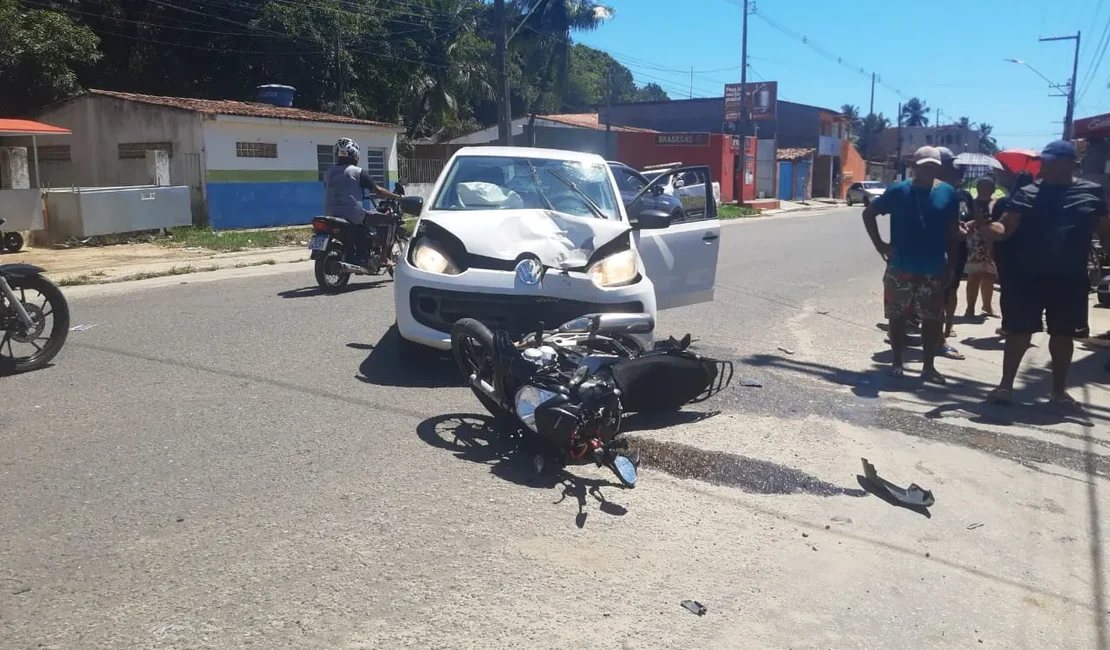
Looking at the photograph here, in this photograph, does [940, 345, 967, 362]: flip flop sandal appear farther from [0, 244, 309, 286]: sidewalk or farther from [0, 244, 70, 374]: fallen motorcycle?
[0, 244, 309, 286]: sidewalk

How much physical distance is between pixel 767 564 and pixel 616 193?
4.26 metres

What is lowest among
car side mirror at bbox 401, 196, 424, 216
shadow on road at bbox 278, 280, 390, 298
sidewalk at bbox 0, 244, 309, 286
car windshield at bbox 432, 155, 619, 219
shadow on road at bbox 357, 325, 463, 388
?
shadow on road at bbox 357, 325, 463, 388

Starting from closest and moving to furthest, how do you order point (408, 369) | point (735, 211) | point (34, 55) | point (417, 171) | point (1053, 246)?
point (1053, 246), point (408, 369), point (34, 55), point (417, 171), point (735, 211)

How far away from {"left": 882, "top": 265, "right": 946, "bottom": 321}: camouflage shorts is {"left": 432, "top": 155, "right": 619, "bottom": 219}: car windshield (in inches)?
88.4

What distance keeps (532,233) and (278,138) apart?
62.8 feet

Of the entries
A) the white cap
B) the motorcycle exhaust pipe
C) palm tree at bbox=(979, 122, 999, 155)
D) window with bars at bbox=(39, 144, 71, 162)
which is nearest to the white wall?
window with bars at bbox=(39, 144, 71, 162)

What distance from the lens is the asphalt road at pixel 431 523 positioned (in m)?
3.32

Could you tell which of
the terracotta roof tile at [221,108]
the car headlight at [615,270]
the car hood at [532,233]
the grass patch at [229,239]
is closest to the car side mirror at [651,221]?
the car hood at [532,233]

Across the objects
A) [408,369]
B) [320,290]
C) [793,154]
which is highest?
[793,154]

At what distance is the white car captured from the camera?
243 inches

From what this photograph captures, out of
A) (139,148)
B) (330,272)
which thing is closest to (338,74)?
(139,148)

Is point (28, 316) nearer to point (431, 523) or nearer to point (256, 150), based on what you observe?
point (431, 523)

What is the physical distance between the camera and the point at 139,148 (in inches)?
883

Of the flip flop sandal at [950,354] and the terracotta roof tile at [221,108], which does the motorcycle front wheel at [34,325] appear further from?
the terracotta roof tile at [221,108]
